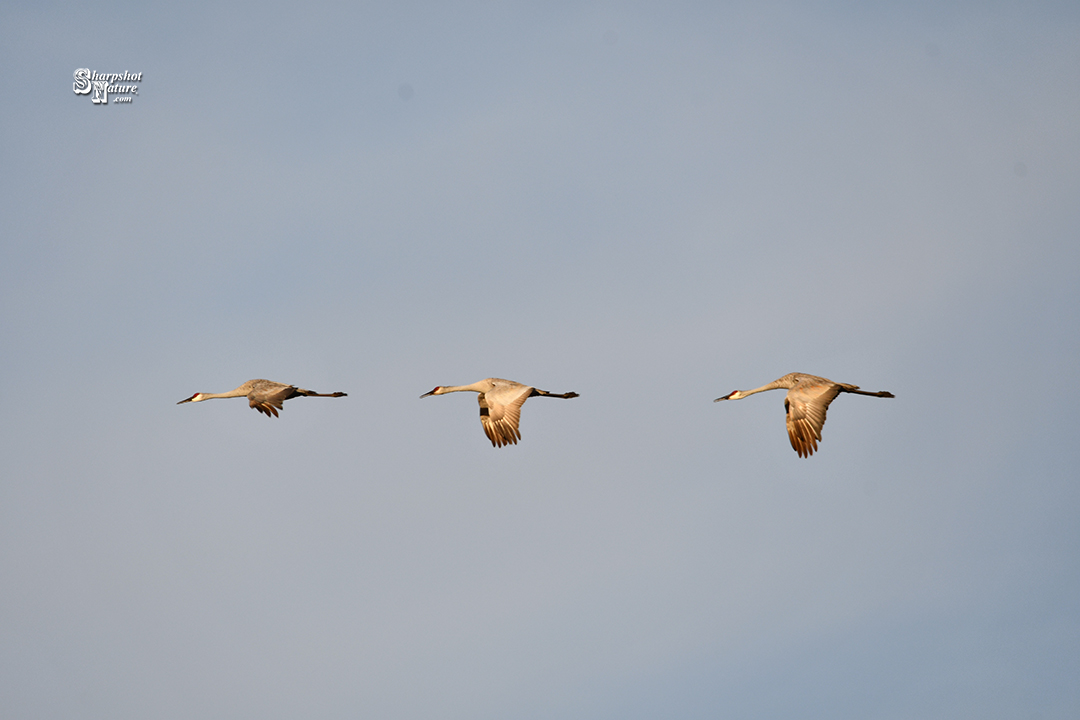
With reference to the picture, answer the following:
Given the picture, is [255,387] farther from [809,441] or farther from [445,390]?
[809,441]

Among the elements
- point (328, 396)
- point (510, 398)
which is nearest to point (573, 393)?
point (510, 398)

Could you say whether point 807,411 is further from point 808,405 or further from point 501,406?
point 501,406

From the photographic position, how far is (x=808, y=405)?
64.8 m

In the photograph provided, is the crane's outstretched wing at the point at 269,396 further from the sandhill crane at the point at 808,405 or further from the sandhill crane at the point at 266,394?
the sandhill crane at the point at 808,405

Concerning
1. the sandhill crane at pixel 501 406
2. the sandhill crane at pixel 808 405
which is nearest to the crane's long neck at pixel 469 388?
the sandhill crane at pixel 501 406

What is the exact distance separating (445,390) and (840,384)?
56.0 ft

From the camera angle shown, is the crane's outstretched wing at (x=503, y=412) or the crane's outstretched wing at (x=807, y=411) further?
the crane's outstretched wing at (x=503, y=412)

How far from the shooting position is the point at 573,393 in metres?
71.9

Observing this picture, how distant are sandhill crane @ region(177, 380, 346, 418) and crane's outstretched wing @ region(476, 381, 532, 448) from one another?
598 centimetres

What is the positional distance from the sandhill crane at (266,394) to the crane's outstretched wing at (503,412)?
5.98 metres

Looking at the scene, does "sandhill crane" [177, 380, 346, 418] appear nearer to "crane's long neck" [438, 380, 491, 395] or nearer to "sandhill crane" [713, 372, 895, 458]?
"crane's long neck" [438, 380, 491, 395]

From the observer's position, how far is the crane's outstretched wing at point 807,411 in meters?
64.0

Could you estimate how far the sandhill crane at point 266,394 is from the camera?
6544 cm

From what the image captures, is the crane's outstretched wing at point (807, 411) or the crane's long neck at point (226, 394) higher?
the crane's long neck at point (226, 394)
